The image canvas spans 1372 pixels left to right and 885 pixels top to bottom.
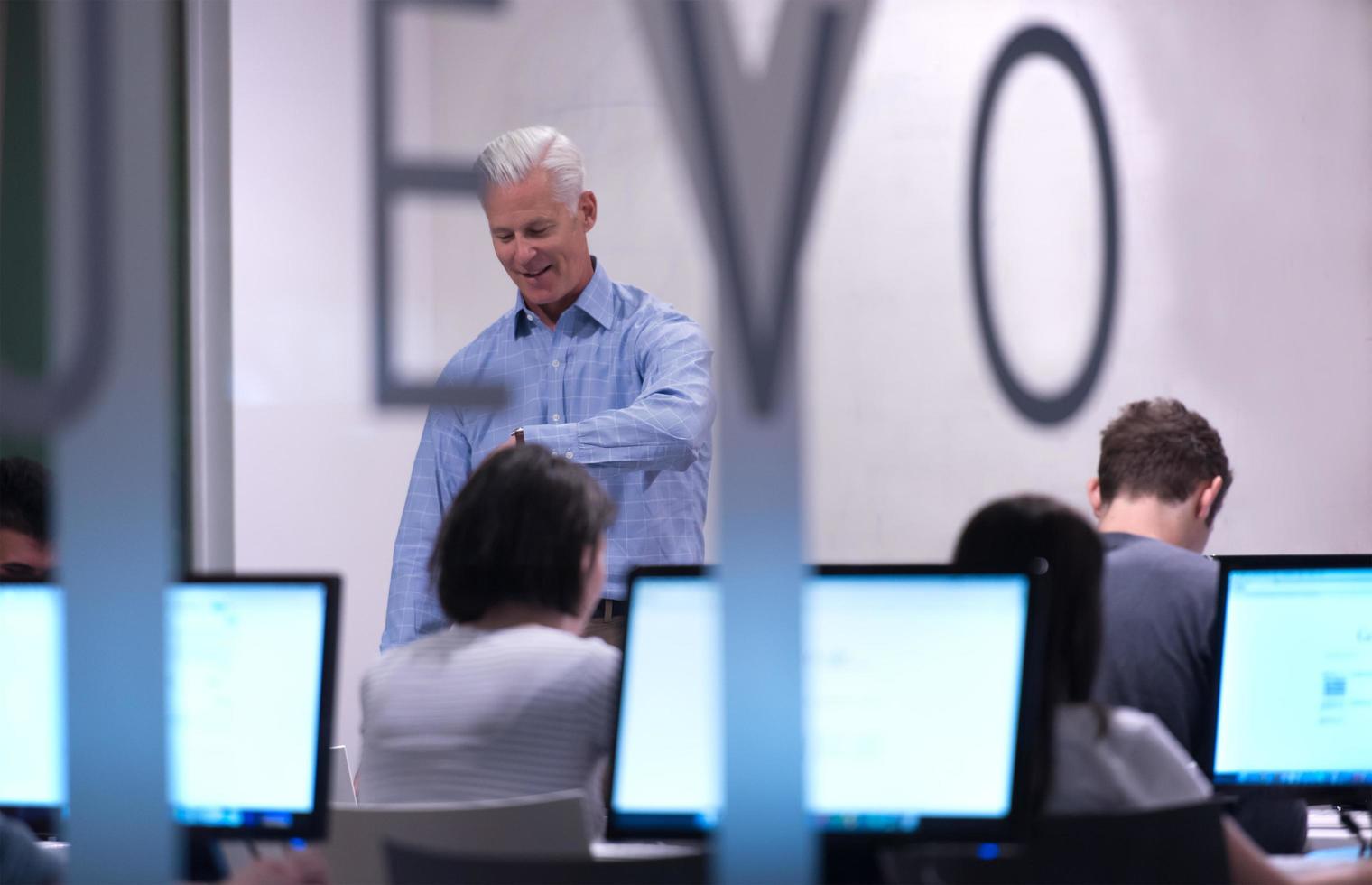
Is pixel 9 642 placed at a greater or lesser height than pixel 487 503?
lesser

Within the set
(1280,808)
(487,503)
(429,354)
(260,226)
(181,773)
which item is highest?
(260,226)

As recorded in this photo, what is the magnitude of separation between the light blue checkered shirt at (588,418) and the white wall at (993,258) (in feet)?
4.41

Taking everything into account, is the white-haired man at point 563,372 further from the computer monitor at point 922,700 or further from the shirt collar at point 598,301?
the computer monitor at point 922,700

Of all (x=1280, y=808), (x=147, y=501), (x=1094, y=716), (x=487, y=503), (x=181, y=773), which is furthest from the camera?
(x=1280, y=808)

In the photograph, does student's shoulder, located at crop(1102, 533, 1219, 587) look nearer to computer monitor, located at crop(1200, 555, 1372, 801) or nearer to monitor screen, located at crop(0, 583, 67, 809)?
computer monitor, located at crop(1200, 555, 1372, 801)

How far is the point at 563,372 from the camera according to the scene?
270 centimetres

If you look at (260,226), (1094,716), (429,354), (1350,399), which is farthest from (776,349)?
(1350,399)

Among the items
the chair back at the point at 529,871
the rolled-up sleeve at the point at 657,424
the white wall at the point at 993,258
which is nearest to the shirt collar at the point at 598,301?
the rolled-up sleeve at the point at 657,424

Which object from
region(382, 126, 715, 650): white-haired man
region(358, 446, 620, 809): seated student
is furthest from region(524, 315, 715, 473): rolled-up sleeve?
region(358, 446, 620, 809): seated student

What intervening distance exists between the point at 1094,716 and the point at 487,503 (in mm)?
753

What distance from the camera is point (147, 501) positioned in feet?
3.03

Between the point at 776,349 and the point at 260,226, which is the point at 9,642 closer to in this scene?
the point at 260,226

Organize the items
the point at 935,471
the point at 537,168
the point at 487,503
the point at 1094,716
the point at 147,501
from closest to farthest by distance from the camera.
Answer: the point at 147,501
the point at 1094,716
the point at 487,503
the point at 537,168
the point at 935,471

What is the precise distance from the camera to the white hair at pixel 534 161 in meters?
2.55
